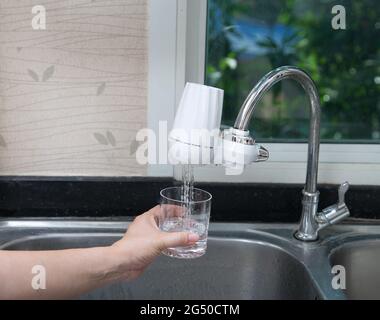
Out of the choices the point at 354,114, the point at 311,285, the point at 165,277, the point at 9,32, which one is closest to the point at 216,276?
the point at 165,277

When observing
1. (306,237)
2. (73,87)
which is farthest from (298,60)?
(73,87)

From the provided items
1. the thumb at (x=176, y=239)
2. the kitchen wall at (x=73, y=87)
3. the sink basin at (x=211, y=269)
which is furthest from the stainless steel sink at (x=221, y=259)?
the thumb at (x=176, y=239)

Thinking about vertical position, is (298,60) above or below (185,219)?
above

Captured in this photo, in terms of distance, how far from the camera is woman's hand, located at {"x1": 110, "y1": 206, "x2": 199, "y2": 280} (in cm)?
82

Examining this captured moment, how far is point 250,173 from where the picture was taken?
117 centimetres

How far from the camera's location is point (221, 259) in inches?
42.9

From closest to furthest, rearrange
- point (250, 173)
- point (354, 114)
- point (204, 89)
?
point (204, 89), point (250, 173), point (354, 114)

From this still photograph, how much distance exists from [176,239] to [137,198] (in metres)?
0.35

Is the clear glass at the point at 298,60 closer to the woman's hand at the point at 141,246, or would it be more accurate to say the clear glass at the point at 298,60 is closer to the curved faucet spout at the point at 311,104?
the curved faucet spout at the point at 311,104

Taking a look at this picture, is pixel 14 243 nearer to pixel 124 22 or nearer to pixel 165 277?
pixel 165 277

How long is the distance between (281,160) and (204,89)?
0.46 metres

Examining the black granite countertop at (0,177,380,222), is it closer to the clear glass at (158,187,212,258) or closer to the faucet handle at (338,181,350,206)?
the faucet handle at (338,181,350,206)

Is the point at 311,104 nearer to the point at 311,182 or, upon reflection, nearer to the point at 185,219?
the point at 311,182

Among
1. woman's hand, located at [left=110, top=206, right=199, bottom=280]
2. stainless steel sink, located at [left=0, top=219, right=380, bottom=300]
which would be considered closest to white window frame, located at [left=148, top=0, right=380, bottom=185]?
stainless steel sink, located at [left=0, top=219, right=380, bottom=300]
